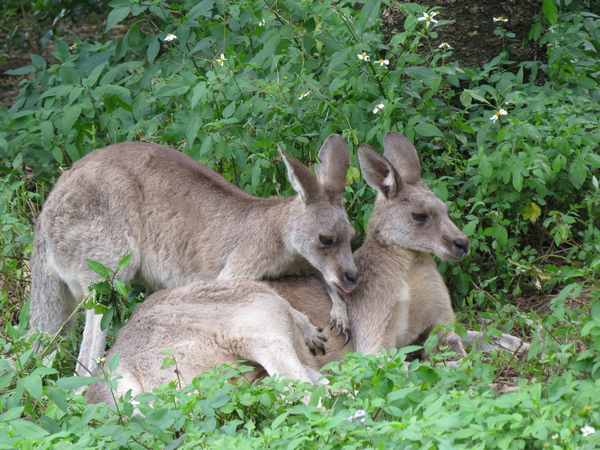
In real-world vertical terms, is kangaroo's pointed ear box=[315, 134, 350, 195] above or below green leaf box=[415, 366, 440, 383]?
above

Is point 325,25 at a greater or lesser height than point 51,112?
greater

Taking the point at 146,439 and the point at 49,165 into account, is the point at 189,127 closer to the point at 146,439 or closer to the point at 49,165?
the point at 49,165

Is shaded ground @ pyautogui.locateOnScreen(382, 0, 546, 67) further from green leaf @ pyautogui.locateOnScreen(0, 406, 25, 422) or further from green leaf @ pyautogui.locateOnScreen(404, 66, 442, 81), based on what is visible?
green leaf @ pyautogui.locateOnScreen(0, 406, 25, 422)

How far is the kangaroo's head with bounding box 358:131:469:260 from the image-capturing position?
5.08 meters

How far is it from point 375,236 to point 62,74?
319 centimetres

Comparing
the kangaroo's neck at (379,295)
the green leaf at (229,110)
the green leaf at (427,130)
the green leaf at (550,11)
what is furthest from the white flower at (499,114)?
the green leaf at (229,110)

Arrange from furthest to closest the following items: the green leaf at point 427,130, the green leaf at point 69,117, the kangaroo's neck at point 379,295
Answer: the green leaf at point 69,117 → the green leaf at point 427,130 → the kangaroo's neck at point 379,295

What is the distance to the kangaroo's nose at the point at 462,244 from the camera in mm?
5000

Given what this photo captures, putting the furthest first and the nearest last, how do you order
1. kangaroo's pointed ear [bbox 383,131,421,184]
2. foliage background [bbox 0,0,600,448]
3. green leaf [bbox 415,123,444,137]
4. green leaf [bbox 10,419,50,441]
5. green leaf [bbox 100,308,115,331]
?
green leaf [bbox 415,123,444,137] → kangaroo's pointed ear [bbox 383,131,421,184] → green leaf [bbox 100,308,115,331] → foliage background [bbox 0,0,600,448] → green leaf [bbox 10,419,50,441]

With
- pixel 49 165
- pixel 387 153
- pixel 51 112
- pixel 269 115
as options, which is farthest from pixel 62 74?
pixel 387 153

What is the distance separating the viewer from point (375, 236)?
5.34 m

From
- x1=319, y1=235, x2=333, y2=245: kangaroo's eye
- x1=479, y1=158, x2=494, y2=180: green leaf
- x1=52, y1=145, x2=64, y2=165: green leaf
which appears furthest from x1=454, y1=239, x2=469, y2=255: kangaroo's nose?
x1=52, y1=145, x2=64, y2=165: green leaf

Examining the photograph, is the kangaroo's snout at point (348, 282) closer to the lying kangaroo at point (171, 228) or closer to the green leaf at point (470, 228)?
the lying kangaroo at point (171, 228)

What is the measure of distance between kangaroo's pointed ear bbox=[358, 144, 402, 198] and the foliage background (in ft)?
0.88
